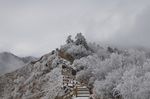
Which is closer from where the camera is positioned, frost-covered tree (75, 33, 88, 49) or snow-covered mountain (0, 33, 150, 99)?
snow-covered mountain (0, 33, 150, 99)

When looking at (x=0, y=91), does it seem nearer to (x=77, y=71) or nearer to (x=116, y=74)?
(x=77, y=71)

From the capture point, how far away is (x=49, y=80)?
58.6 metres

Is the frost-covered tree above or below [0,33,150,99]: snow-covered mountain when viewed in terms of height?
above

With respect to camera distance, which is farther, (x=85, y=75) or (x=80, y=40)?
(x=80, y=40)

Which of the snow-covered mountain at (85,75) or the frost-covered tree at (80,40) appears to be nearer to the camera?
the snow-covered mountain at (85,75)

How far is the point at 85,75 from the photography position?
53969 millimetres

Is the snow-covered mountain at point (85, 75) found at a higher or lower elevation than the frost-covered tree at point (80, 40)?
lower

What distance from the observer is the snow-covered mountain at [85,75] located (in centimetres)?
3734

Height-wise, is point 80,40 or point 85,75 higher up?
point 80,40

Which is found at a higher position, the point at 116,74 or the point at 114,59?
the point at 114,59

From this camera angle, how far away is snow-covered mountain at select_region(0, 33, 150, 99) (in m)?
37.3

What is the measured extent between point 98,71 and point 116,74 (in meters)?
7.63

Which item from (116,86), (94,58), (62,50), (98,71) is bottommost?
(116,86)

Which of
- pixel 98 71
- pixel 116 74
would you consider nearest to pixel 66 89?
pixel 98 71
